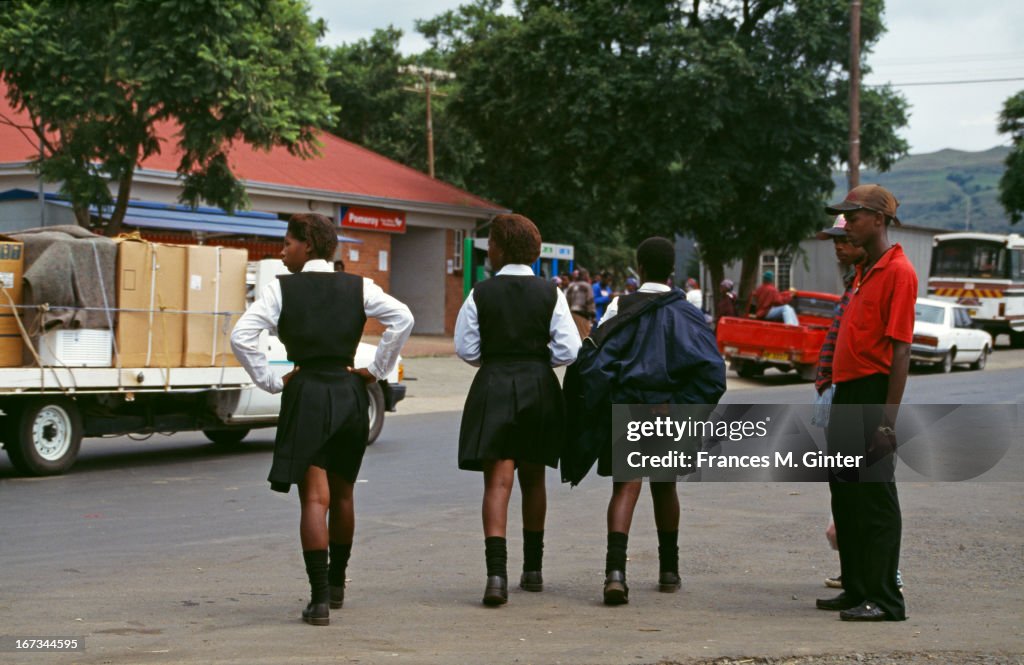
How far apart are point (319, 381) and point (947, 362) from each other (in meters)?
23.1

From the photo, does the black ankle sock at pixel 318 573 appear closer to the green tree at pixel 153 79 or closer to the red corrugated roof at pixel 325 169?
the green tree at pixel 153 79

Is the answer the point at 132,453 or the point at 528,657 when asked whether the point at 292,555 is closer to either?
the point at 528,657

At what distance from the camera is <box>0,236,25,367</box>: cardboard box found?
11.0 meters

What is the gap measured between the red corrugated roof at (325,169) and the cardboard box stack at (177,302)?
14.0 metres

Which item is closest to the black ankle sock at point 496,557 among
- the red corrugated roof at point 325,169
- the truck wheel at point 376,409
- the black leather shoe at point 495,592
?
the black leather shoe at point 495,592

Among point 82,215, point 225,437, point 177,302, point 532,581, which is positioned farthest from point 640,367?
point 82,215

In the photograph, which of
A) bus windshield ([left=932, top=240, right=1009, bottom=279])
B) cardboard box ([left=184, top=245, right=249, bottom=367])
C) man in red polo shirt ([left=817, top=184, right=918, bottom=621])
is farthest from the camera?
bus windshield ([left=932, top=240, right=1009, bottom=279])

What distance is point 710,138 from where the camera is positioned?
1395 inches

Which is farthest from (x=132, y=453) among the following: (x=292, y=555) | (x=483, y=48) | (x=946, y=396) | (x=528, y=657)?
(x=483, y=48)

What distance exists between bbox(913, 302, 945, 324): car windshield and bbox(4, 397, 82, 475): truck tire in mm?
19783

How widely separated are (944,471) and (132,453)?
28.0 feet

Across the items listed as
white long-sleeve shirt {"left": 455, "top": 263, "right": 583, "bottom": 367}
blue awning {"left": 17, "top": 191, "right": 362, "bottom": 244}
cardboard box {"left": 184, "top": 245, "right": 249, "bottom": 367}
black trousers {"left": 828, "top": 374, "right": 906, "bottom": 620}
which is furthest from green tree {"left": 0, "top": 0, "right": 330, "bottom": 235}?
black trousers {"left": 828, "top": 374, "right": 906, "bottom": 620}

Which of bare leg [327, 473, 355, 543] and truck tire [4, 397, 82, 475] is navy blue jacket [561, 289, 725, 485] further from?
truck tire [4, 397, 82, 475]

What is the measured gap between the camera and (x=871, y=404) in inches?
225
